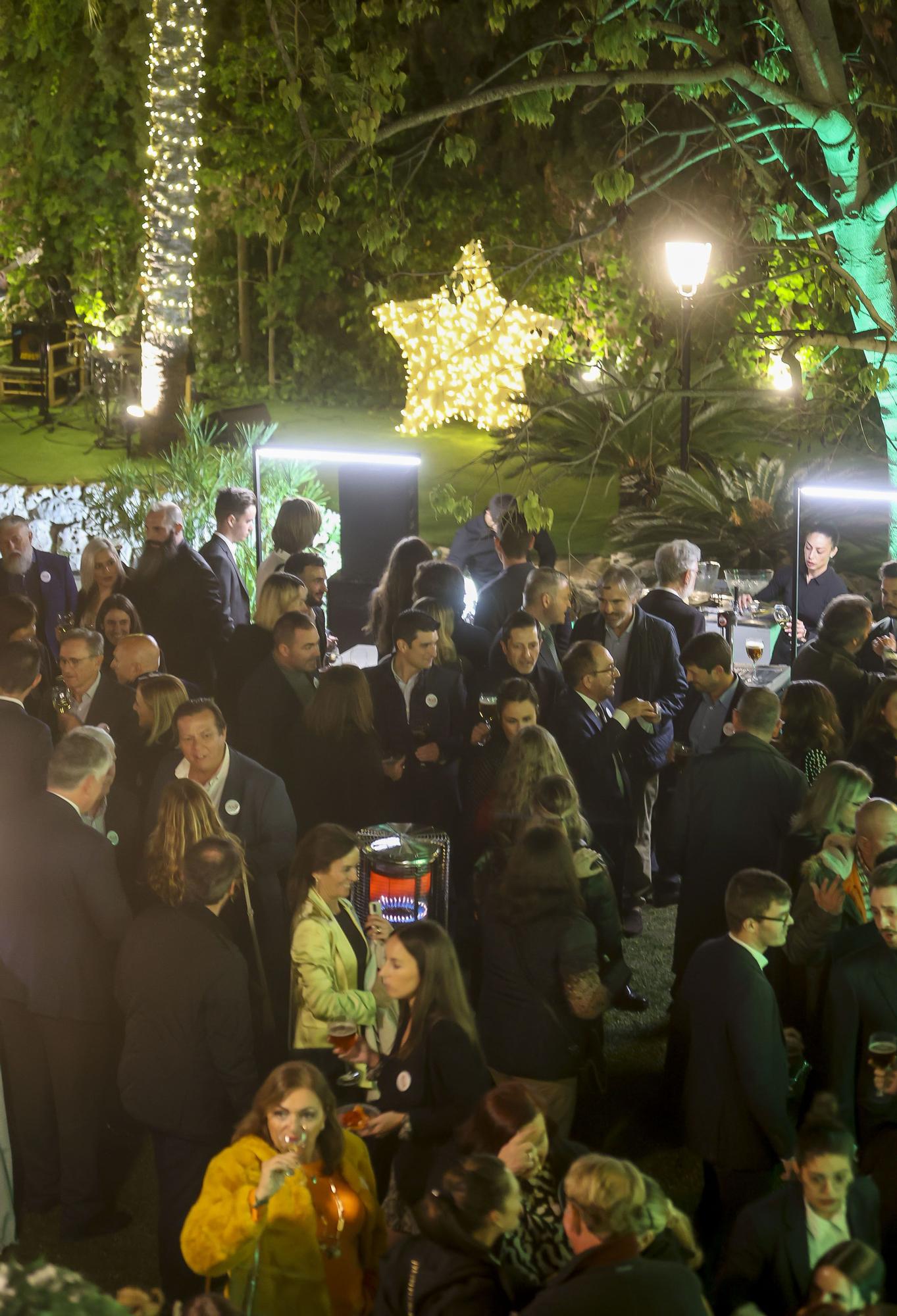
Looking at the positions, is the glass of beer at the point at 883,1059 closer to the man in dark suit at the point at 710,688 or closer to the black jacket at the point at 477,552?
the man in dark suit at the point at 710,688

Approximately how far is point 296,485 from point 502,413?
699cm

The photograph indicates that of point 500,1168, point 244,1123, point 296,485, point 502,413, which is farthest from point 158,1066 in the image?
point 502,413

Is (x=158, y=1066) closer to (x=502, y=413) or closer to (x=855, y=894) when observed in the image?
(x=855, y=894)

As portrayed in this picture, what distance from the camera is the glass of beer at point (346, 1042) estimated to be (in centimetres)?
Answer: 448

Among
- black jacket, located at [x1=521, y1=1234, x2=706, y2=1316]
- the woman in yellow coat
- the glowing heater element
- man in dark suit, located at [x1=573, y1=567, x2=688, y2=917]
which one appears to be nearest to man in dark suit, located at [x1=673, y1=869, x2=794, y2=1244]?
the woman in yellow coat

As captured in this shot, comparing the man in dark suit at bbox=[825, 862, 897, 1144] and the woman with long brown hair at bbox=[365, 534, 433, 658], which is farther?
the woman with long brown hair at bbox=[365, 534, 433, 658]

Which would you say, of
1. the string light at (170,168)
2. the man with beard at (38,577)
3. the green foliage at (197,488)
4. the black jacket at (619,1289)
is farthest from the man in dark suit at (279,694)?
the string light at (170,168)

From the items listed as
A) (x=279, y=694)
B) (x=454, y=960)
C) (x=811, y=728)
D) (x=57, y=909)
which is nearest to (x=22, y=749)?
(x=57, y=909)

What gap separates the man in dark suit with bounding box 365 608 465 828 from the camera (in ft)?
21.4

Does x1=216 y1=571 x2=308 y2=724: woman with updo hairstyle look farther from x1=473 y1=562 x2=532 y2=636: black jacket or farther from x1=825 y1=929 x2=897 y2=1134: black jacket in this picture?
x1=825 y1=929 x2=897 y2=1134: black jacket

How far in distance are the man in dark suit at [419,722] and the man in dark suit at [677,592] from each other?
1494mm

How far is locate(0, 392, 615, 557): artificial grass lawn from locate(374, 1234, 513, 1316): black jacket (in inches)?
498

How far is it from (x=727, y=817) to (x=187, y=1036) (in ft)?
7.57

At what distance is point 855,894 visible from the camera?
16.9 ft
